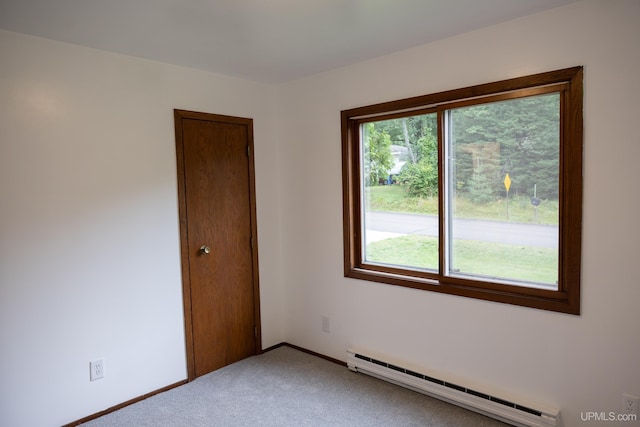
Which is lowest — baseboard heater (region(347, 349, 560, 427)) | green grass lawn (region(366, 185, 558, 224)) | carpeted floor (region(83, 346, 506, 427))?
carpeted floor (region(83, 346, 506, 427))

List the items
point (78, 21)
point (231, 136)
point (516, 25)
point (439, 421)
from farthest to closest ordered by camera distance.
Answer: point (231, 136) < point (439, 421) < point (516, 25) < point (78, 21)

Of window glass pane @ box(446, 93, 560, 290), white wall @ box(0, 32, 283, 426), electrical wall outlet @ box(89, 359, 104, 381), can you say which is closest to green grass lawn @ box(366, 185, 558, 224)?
window glass pane @ box(446, 93, 560, 290)

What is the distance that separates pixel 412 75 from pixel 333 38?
635 mm

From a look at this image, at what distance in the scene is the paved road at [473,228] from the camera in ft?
7.87

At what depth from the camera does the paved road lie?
7.87 feet

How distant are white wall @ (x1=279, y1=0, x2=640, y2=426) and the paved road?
245 mm

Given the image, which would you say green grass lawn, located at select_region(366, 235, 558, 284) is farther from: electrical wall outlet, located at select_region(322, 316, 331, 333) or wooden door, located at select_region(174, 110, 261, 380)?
wooden door, located at select_region(174, 110, 261, 380)

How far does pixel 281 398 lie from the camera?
9.36ft

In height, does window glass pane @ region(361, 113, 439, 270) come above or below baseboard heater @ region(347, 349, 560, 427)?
above

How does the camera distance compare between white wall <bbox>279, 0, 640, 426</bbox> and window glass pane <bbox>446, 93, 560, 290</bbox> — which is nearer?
white wall <bbox>279, 0, 640, 426</bbox>

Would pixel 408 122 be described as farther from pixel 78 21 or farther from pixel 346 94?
pixel 78 21

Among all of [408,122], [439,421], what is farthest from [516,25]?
[439,421]

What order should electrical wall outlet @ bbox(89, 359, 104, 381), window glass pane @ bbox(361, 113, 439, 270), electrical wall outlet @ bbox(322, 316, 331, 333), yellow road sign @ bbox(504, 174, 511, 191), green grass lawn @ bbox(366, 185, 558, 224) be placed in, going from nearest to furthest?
1. green grass lawn @ bbox(366, 185, 558, 224)
2. yellow road sign @ bbox(504, 174, 511, 191)
3. electrical wall outlet @ bbox(89, 359, 104, 381)
4. window glass pane @ bbox(361, 113, 439, 270)
5. electrical wall outlet @ bbox(322, 316, 331, 333)

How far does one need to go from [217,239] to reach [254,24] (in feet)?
5.65
